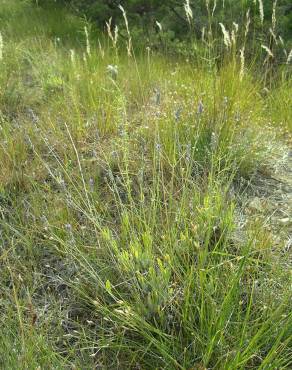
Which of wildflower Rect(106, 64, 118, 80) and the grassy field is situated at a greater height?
wildflower Rect(106, 64, 118, 80)

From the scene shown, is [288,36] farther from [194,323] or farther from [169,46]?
[194,323]

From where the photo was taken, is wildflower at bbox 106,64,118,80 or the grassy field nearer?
the grassy field

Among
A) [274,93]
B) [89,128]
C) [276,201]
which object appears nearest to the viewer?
[276,201]

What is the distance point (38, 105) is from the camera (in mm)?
3865

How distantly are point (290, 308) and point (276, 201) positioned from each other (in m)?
0.93

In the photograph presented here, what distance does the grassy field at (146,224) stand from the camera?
5.65 ft

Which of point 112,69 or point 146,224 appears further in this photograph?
point 112,69

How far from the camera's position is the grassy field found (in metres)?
1.72

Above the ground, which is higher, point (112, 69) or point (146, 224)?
point (112, 69)

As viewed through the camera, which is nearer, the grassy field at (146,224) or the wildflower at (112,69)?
the grassy field at (146,224)

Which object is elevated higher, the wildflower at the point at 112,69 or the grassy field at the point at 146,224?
the wildflower at the point at 112,69

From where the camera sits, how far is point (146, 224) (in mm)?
2133

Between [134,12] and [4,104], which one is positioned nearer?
[4,104]

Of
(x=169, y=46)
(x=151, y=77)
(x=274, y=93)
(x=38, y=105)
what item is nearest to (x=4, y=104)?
(x=38, y=105)
